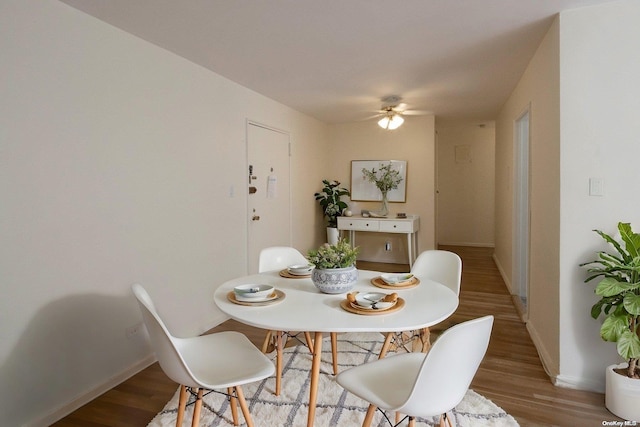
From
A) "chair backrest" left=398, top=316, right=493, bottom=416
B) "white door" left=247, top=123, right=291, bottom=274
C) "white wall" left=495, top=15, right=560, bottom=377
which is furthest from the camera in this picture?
"white door" left=247, top=123, right=291, bottom=274

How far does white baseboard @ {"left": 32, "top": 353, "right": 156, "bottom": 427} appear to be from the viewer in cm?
198

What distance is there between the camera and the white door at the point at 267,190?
12.8 ft

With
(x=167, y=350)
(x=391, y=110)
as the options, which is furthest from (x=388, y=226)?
(x=167, y=350)

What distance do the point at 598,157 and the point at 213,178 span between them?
2818 millimetres

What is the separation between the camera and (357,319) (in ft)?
4.90

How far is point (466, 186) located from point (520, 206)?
3.54 m

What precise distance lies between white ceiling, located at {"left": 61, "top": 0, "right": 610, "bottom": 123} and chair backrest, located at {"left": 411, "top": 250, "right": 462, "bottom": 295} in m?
1.49

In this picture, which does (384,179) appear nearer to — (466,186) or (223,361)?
(466,186)

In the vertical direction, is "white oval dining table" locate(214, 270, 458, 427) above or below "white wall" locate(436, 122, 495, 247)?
below

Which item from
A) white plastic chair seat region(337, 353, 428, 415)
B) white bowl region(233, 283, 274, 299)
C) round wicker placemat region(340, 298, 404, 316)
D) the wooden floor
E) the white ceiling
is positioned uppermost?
the white ceiling

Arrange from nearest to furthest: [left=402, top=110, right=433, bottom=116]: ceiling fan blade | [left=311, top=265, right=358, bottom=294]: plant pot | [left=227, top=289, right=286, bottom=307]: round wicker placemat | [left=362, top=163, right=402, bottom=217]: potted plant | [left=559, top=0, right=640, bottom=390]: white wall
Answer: [left=227, top=289, right=286, bottom=307]: round wicker placemat < [left=311, top=265, right=358, bottom=294]: plant pot < [left=559, top=0, right=640, bottom=390]: white wall < [left=402, top=110, right=433, bottom=116]: ceiling fan blade < [left=362, top=163, right=402, bottom=217]: potted plant

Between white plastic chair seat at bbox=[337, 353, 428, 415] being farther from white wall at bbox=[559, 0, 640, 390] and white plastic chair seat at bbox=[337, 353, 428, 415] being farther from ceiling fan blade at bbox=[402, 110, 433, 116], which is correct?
ceiling fan blade at bbox=[402, 110, 433, 116]

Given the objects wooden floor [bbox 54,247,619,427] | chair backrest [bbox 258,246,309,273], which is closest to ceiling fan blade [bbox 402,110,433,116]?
wooden floor [bbox 54,247,619,427]

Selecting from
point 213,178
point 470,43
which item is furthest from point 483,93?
point 213,178
